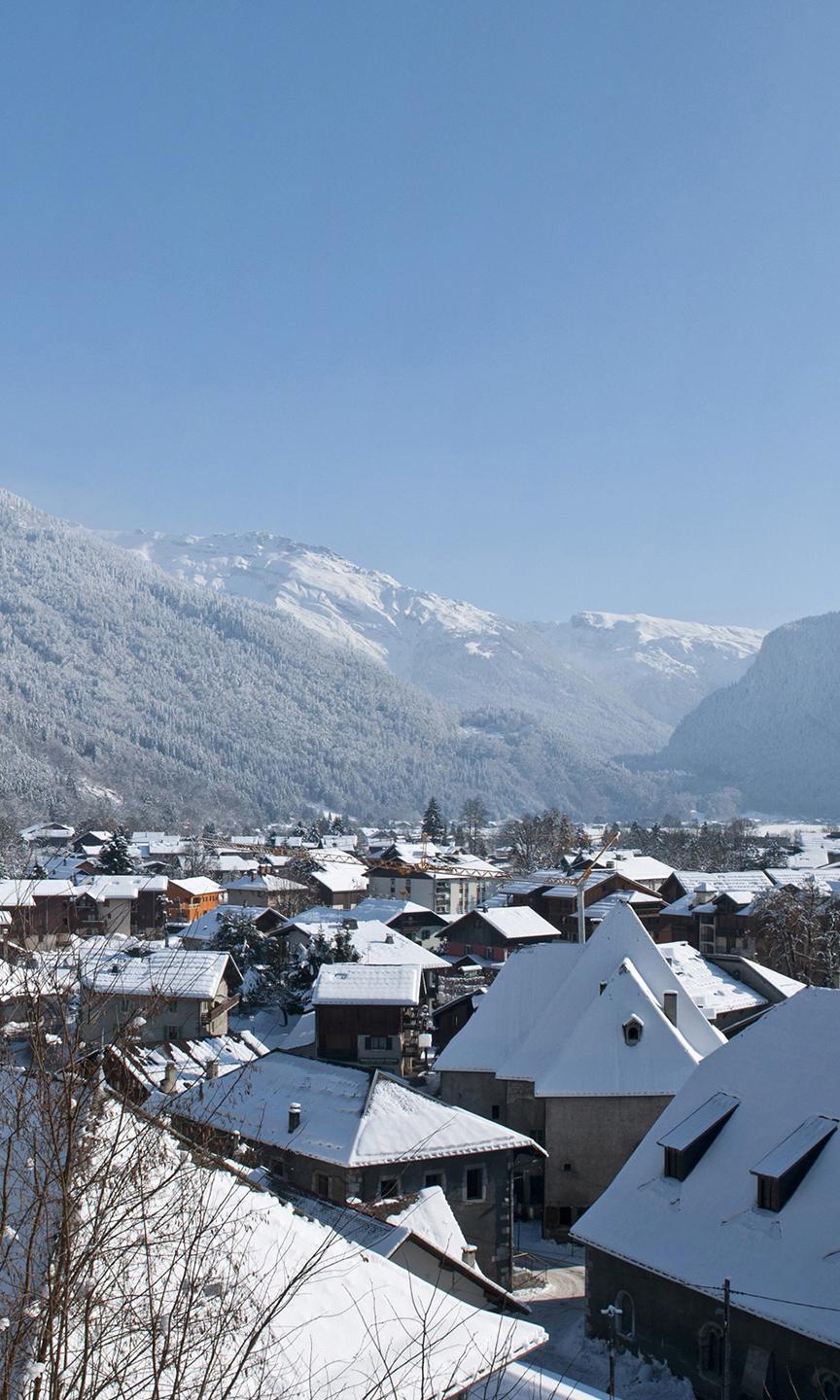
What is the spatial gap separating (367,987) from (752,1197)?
19.6 meters

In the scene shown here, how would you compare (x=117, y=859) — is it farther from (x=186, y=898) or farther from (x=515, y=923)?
(x=515, y=923)

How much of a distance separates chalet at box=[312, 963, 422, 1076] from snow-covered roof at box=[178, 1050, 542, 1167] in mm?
11757

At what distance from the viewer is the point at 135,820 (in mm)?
172375

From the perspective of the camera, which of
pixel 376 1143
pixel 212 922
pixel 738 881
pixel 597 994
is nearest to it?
pixel 376 1143

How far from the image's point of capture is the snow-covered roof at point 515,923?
183ft

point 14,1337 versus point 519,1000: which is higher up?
point 14,1337

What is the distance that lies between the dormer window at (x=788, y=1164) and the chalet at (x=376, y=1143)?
21.5 feet

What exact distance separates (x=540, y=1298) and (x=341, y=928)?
30324mm

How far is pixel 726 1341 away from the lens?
14.5 meters

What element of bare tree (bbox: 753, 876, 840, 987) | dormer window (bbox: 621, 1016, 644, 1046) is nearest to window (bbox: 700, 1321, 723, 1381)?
dormer window (bbox: 621, 1016, 644, 1046)

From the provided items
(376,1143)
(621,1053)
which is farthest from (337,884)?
(376,1143)

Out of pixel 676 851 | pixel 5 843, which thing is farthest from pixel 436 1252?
pixel 676 851

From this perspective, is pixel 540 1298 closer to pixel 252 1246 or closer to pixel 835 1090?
pixel 835 1090

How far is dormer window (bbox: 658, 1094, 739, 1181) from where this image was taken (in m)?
17.1
